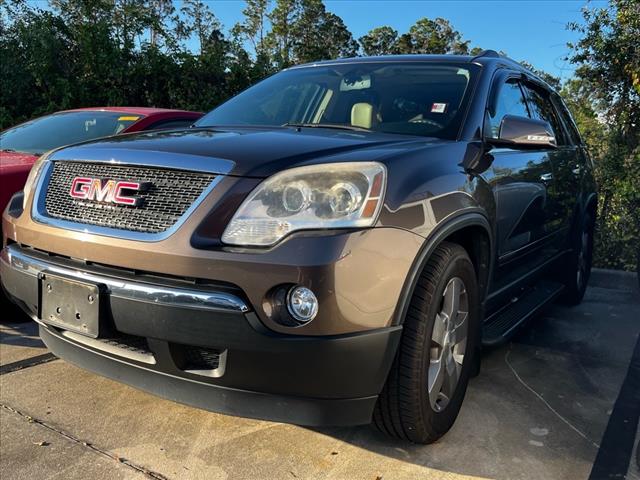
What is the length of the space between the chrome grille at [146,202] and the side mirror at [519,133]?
149 centimetres

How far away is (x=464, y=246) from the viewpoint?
8.55ft

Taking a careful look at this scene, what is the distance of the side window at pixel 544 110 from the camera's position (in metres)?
3.83

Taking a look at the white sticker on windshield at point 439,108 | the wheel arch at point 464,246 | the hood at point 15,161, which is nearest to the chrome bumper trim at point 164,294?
the wheel arch at point 464,246

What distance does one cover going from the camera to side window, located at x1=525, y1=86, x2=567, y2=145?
151 inches

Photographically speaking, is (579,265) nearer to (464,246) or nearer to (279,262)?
(464,246)

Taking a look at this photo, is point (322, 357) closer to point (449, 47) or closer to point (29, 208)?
point (29, 208)

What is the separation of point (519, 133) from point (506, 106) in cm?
55

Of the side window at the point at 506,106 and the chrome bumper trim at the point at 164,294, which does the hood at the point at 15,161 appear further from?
the side window at the point at 506,106

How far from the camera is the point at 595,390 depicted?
3.10 meters

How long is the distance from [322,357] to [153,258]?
65 centimetres

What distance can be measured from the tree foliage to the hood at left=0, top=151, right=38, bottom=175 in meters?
4.86

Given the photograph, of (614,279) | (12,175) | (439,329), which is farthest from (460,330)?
(614,279)

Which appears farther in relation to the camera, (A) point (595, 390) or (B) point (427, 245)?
(A) point (595, 390)

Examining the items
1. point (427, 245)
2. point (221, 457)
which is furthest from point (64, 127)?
point (427, 245)
